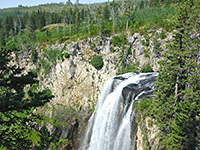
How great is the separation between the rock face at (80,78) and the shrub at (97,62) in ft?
2.79

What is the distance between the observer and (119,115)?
26297 millimetres

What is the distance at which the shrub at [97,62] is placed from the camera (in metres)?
42.5

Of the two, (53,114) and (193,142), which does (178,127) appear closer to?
(193,142)

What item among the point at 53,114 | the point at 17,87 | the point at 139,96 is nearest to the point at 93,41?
the point at 53,114

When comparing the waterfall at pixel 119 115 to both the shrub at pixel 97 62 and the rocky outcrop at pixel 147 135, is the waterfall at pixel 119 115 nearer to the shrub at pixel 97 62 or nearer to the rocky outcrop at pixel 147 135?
the rocky outcrop at pixel 147 135

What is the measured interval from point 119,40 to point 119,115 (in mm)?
22922

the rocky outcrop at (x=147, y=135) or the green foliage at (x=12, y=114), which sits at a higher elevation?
the green foliage at (x=12, y=114)

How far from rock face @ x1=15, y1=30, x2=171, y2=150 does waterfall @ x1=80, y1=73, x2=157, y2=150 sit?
29.3 feet

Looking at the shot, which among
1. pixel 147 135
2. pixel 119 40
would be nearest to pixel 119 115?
pixel 147 135

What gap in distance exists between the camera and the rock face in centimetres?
3954

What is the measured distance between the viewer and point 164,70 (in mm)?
21188

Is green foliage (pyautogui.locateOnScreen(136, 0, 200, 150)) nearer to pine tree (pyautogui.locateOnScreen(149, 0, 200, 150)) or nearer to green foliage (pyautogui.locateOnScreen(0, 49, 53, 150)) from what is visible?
pine tree (pyautogui.locateOnScreen(149, 0, 200, 150))

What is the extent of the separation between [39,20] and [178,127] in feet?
312

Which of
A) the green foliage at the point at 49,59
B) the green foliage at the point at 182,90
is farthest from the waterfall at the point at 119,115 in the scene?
the green foliage at the point at 49,59
